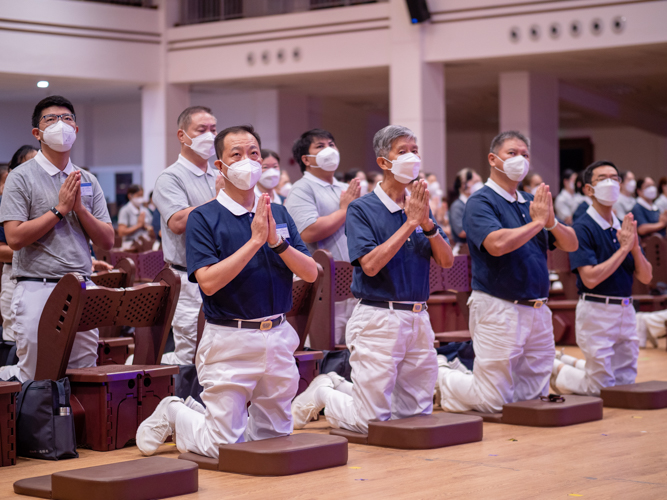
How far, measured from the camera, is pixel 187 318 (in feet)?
16.6

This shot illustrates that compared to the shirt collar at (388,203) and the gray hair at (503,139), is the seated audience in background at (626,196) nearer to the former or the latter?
the gray hair at (503,139)

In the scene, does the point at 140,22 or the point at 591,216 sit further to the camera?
the point at 140,22

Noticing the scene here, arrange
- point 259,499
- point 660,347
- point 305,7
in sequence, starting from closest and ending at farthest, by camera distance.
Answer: point 259,499, point 660,347, point 305,7

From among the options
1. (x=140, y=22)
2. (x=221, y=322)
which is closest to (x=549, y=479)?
(x=221, y=322)

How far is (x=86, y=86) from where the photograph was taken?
1714 centimetres

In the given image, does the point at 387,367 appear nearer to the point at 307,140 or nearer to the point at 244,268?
the point at 244,268

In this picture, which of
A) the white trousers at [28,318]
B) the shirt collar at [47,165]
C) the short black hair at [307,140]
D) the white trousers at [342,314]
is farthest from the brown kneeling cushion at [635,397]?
the shirt collar at [47,165]

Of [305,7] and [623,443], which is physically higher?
[305,7]

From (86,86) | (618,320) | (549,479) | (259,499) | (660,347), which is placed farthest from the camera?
(86,86)

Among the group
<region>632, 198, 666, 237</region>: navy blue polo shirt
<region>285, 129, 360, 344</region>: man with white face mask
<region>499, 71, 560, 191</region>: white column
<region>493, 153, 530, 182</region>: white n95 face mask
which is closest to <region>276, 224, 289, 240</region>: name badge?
<region>285, 129, 360, 344</region>: man with white face mask

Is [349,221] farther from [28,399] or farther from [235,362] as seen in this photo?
[28,399]

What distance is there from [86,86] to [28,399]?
543 inches

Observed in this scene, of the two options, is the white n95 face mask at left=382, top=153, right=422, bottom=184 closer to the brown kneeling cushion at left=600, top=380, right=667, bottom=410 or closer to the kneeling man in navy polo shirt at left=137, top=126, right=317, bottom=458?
the kneeling man in navy polo shirt at left=137, top=126, right=317, bottom=458

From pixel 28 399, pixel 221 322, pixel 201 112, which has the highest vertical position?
pixel 201 112
